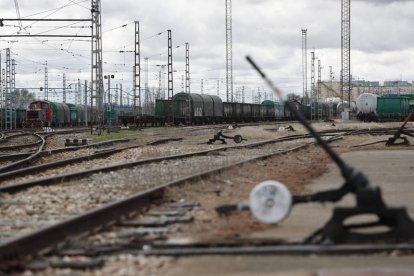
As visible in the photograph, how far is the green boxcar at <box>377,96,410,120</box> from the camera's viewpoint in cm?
7825

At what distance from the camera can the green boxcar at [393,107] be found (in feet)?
257

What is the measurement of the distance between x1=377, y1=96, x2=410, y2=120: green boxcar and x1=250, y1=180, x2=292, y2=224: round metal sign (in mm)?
74697

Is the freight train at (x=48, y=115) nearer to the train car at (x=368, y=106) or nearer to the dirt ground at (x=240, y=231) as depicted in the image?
the train car at (x=368, y=106)

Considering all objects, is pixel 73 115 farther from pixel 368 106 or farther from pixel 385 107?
pixel 385 107

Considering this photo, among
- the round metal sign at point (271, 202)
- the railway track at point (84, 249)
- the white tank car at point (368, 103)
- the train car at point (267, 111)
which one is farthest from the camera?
the train car at point (267, 111)

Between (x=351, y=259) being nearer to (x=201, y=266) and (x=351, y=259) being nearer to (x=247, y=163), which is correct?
(x=201, y=266)

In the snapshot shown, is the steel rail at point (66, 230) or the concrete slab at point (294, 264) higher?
the steel rail at point (66, 230)

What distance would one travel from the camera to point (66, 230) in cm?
713

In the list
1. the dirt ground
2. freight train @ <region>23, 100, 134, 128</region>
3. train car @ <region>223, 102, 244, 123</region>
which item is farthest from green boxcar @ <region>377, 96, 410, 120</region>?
the dirt ground

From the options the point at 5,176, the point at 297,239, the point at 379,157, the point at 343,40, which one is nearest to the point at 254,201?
the point at 297,239

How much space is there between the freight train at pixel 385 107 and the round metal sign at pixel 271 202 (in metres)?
74.7

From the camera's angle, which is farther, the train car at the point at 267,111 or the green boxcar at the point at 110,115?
the train car at the point at 267,111

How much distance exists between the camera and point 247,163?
16578mm

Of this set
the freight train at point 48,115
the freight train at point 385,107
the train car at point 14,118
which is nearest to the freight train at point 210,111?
the freight train at point 48,115
